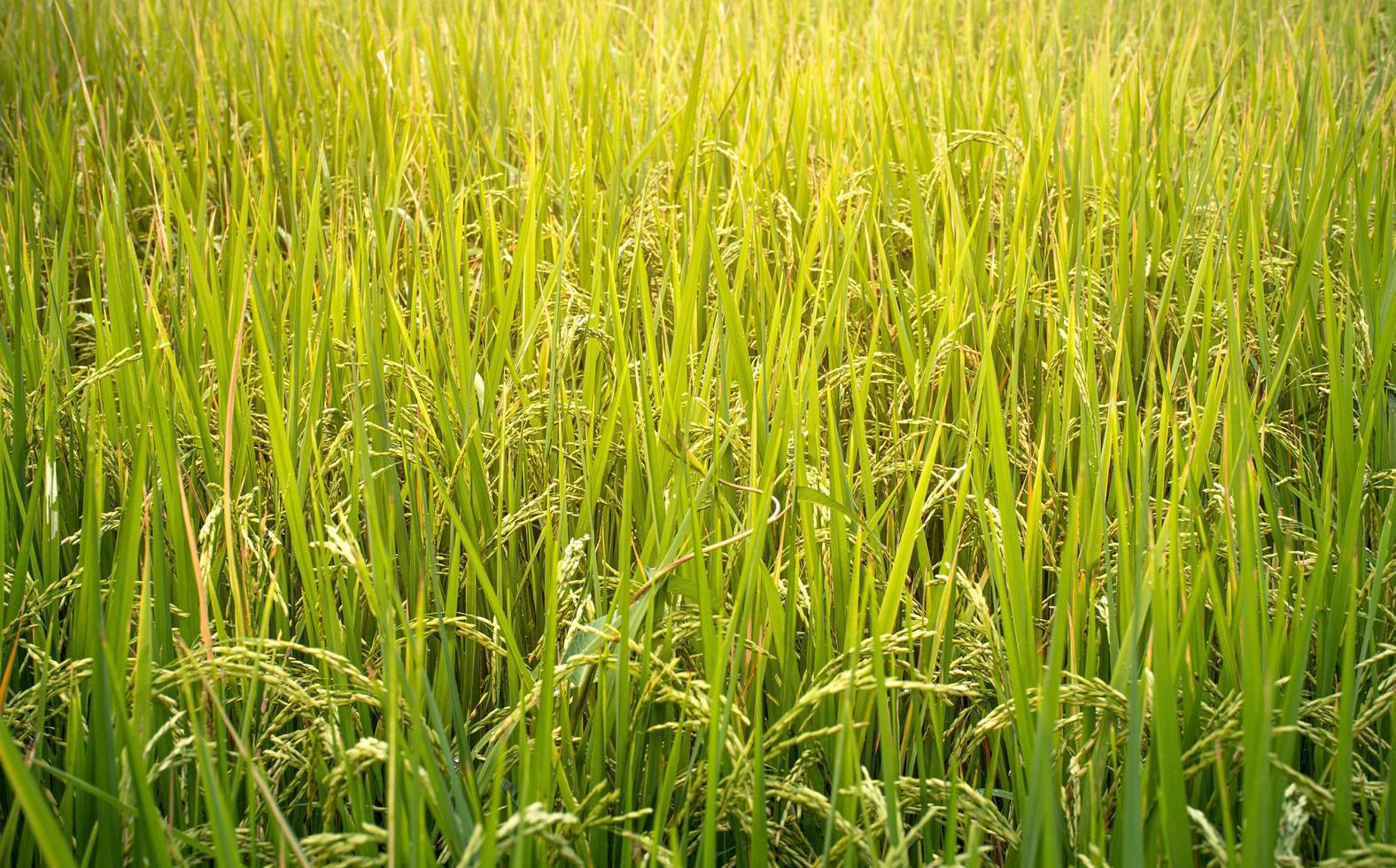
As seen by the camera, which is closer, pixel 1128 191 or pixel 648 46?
pixel 1128 191

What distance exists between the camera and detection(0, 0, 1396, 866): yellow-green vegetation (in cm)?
72

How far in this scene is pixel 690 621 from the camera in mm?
910

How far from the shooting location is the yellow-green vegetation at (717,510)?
72 cm

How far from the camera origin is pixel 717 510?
96 cm

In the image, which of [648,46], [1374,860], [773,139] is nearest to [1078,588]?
[1374,860]

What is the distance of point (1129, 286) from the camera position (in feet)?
4.89

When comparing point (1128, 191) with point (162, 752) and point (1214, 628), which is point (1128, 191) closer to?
point (1214, 628)

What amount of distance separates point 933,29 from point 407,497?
2.48 m

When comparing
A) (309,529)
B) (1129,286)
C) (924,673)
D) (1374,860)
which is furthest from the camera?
(1129,286)

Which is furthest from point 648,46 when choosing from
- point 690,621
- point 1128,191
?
point 690,621

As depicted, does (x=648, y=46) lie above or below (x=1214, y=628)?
above

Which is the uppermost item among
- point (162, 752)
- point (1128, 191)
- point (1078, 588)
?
point (1128, 191)

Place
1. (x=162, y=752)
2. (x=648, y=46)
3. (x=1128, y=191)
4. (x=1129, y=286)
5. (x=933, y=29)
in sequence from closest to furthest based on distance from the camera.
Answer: (x=162, y=752), (x=1129, y=286), (x=1128, y=191), (x=648, y=46), (x=933, y=29)

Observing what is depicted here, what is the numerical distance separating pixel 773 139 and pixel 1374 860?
1.59 m
